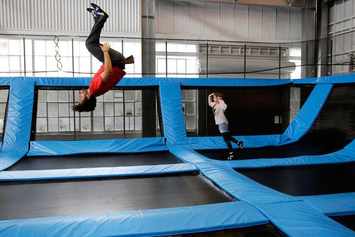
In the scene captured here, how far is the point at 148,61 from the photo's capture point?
7188 mm

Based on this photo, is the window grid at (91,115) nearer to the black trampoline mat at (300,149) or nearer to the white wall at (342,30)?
the black trampoline mat at (300,149)

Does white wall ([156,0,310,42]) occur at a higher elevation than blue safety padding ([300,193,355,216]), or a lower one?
higher

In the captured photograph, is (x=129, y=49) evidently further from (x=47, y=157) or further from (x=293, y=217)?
(x=293, y=217)

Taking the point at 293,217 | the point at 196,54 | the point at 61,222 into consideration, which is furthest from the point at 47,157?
the point at 196,54

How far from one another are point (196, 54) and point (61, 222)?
20.2 feet

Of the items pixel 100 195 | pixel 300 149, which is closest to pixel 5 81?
pixel 100 195

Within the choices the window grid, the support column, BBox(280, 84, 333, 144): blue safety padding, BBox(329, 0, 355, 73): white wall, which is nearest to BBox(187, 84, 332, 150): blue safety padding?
BBox(280, 84, 333, 144): blue safety padding

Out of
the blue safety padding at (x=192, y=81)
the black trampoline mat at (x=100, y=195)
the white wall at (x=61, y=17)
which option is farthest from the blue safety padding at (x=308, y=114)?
the white wall at (x=61, y=17)

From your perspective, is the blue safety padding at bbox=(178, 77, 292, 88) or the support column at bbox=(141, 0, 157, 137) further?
the support column at bbox=(141, 0, 157, 137)

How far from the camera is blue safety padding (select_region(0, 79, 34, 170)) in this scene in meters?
4.70

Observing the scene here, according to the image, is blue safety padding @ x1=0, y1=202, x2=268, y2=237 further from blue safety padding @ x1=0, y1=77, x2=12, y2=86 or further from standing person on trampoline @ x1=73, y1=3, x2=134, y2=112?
blue safety padding @ x1=0, y1=77, x2=12, y2=86

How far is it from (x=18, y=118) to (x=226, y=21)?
533 cm

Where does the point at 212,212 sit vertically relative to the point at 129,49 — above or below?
below

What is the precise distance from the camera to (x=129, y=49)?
7223 millimetres
